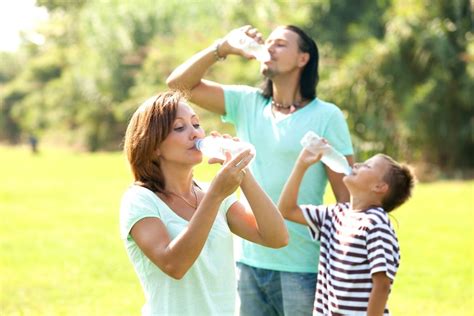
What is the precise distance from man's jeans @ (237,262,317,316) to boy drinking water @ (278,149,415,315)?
16 cm

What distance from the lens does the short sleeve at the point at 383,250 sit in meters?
3.41

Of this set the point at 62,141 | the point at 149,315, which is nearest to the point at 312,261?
the point at 149,315

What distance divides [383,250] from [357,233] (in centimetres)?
16

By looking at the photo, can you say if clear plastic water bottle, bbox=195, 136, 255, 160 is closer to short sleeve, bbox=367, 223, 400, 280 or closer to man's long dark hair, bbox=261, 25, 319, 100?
short sleeve, bbox=367, 223, 400, 280

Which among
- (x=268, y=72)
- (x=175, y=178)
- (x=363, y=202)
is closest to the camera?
(x=175, y=178)

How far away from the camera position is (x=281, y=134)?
3965 millimetres

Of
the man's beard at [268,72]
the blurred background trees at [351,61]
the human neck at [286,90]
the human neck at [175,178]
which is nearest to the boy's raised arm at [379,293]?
the human neck at [175,178]

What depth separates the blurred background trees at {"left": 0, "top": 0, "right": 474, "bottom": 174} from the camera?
20.4 m

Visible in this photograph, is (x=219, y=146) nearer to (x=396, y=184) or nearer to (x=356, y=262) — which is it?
(x=356, y=262)

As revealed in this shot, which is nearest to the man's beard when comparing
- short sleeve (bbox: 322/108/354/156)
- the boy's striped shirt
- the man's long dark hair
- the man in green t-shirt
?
the man in green t-shirt

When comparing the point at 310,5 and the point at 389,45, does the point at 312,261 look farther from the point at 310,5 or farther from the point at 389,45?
the point at 310,5

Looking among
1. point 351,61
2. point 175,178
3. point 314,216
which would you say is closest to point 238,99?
point 314,216

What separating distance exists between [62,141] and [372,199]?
37999 millimetres

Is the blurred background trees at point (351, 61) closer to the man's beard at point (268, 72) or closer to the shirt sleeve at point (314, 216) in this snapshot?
the man's beard at point (268, 72)
